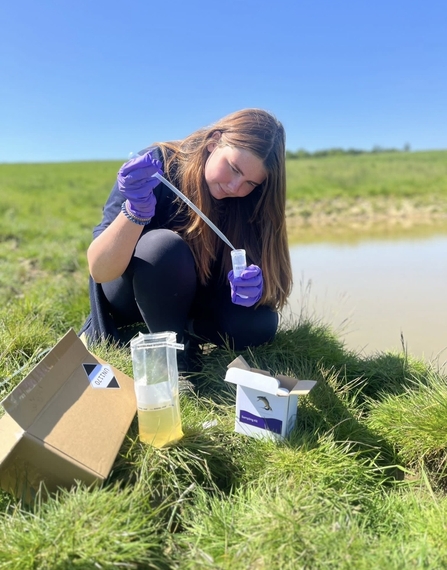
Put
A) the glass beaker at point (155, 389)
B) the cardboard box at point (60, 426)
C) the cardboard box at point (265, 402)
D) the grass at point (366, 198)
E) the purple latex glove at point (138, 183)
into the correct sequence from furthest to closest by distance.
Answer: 1. the grass at point (366, 198)
2. the purple latex glove at point (138, 183)
3. the cardboard box at point (265, 402)
4. the glass beaker at point (155, 389)
5. the cardboard box at point (60, 426)

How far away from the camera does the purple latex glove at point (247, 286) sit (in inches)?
67.6

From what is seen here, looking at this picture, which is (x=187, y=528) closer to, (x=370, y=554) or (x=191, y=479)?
(x=191, y=479)

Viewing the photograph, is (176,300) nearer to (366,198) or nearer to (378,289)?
(378,289)

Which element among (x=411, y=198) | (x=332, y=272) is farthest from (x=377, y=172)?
(x=332, y=272)

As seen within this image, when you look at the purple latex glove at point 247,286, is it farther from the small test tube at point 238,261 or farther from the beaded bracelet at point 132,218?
the beaded bracelet at point 132,218

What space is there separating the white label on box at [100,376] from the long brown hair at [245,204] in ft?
2.15

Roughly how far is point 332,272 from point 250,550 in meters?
3.85

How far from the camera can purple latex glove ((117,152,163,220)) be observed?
1.52 metres

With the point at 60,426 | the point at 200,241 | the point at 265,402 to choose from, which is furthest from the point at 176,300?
the point at 60,426

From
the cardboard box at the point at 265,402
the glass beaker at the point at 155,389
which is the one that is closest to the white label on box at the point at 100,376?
the glass beaker at the point at 155,389

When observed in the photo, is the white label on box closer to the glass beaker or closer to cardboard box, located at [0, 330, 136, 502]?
cardboard box, located at [0, 330, 136, 502]

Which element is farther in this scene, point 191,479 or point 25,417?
point 191,479

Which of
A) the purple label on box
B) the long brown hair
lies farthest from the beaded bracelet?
the purple label on box

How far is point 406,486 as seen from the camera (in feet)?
4.12
